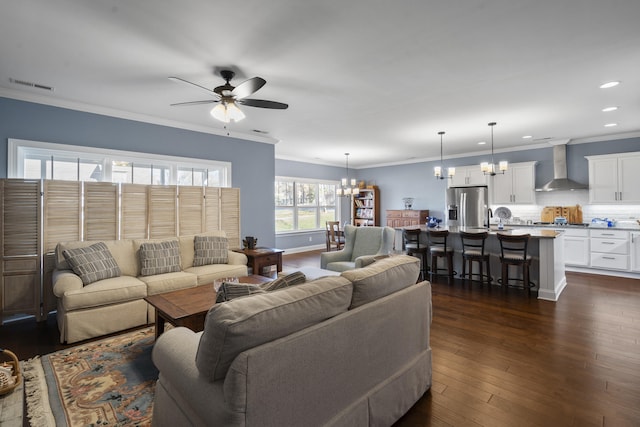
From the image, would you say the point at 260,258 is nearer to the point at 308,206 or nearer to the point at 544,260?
the point at 544,260

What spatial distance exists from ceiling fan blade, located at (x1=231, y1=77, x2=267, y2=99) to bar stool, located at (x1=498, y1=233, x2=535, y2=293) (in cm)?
400

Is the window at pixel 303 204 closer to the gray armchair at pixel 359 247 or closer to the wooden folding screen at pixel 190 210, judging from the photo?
the wooden folding screen at pixel 190 210

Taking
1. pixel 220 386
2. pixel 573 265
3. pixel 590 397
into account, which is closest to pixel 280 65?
pixel 220 386

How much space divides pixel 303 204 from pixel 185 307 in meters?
6.73

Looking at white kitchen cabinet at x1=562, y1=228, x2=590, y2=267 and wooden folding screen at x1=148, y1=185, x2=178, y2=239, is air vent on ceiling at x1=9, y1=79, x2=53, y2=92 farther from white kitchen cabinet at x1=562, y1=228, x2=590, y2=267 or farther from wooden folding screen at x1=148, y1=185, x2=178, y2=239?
white kitchen cabinet at x1=562, y1=228, x2=590, y2=267

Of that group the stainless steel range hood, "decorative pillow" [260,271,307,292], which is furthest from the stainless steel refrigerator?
"decorative pillow" [260,271,307,292]

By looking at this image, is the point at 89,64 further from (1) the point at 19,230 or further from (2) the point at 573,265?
(2) the point at 573,265

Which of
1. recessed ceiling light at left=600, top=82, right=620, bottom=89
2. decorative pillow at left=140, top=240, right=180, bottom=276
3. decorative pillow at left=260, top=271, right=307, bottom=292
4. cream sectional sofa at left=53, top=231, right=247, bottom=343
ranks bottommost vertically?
cream sectional sofa at left=53, top=231, right=247, bottom=343

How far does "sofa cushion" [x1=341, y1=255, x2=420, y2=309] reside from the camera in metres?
1.75

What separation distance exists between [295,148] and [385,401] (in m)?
→ 6.41

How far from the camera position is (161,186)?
4.59 m

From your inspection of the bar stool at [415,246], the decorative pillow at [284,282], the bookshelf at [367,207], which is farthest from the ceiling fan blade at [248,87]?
the bookshelf at [367,207]

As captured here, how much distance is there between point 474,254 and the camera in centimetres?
497

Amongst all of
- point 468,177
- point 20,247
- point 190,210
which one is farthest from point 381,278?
point 468,177
